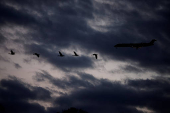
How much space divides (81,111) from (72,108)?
425 cm

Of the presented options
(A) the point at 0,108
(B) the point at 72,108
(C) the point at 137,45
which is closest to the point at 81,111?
(B) the point at 72,108

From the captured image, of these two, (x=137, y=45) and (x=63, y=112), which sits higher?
(x=137, y=45)

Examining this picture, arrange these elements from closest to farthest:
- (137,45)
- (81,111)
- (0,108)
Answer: (0,108), (137,45), (81,111)

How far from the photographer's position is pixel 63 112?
74.1m

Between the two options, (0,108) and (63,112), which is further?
(63,112)

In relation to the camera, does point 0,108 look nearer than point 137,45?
Yes

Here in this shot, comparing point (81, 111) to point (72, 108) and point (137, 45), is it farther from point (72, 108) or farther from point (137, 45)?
point (137, 45)

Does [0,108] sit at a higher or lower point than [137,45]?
lower

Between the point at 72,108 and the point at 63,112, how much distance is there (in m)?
4.38

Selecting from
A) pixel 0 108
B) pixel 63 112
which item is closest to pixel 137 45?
pixel 0 108

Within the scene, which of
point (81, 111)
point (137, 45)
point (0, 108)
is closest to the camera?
point (0, 108)

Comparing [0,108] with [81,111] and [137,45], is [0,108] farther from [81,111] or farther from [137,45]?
[81,111]

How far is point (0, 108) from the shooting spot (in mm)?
30609

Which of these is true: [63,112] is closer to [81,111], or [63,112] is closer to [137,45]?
[81,111]
